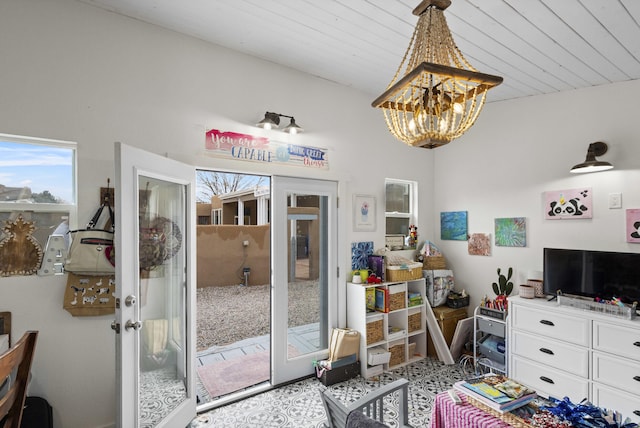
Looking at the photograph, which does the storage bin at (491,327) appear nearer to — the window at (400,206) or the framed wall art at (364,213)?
the window at (400,206)

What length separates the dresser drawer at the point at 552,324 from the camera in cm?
252

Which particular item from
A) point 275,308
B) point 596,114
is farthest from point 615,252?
point 275,308

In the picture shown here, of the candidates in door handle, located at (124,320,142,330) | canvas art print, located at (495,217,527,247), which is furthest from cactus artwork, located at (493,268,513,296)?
door handle, located at (124,320,142,330)

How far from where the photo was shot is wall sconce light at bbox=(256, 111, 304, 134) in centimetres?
266

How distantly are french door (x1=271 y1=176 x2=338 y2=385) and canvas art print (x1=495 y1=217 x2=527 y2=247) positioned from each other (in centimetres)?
187

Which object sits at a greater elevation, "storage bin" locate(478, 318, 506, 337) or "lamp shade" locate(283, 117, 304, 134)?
"lamp shade" locate(283, 117, 304, 134)

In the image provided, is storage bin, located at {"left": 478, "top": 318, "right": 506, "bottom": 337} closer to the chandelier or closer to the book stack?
the book stack

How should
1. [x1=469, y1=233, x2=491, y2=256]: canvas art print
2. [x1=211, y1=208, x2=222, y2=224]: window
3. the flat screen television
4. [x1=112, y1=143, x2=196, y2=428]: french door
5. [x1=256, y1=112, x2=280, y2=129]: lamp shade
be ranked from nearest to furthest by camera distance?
[x1=112, y1=143, x2=196, y2=428]: french door
the flat screen television
[x1=256, y1=112, x2=280, y2=129]: lamp shade
[x1=469, y1=233, x2=491, y2=256]: canvas art print
[x1=211, y1=208, x2=222, y2=224]: window

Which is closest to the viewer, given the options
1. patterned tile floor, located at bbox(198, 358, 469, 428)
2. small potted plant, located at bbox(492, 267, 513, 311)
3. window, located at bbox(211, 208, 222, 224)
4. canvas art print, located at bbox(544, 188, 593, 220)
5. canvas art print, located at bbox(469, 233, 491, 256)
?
patterned tile floor, located at bbox(198, 358, 469, 428)

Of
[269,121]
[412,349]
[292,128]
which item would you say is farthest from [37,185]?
[412,349]

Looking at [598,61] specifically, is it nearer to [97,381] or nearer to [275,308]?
[275,308]

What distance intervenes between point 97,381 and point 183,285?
0.76 metres

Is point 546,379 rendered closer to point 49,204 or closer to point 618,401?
point 618,401

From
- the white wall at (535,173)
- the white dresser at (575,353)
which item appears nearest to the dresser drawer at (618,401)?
the white dresser at (575,353)
